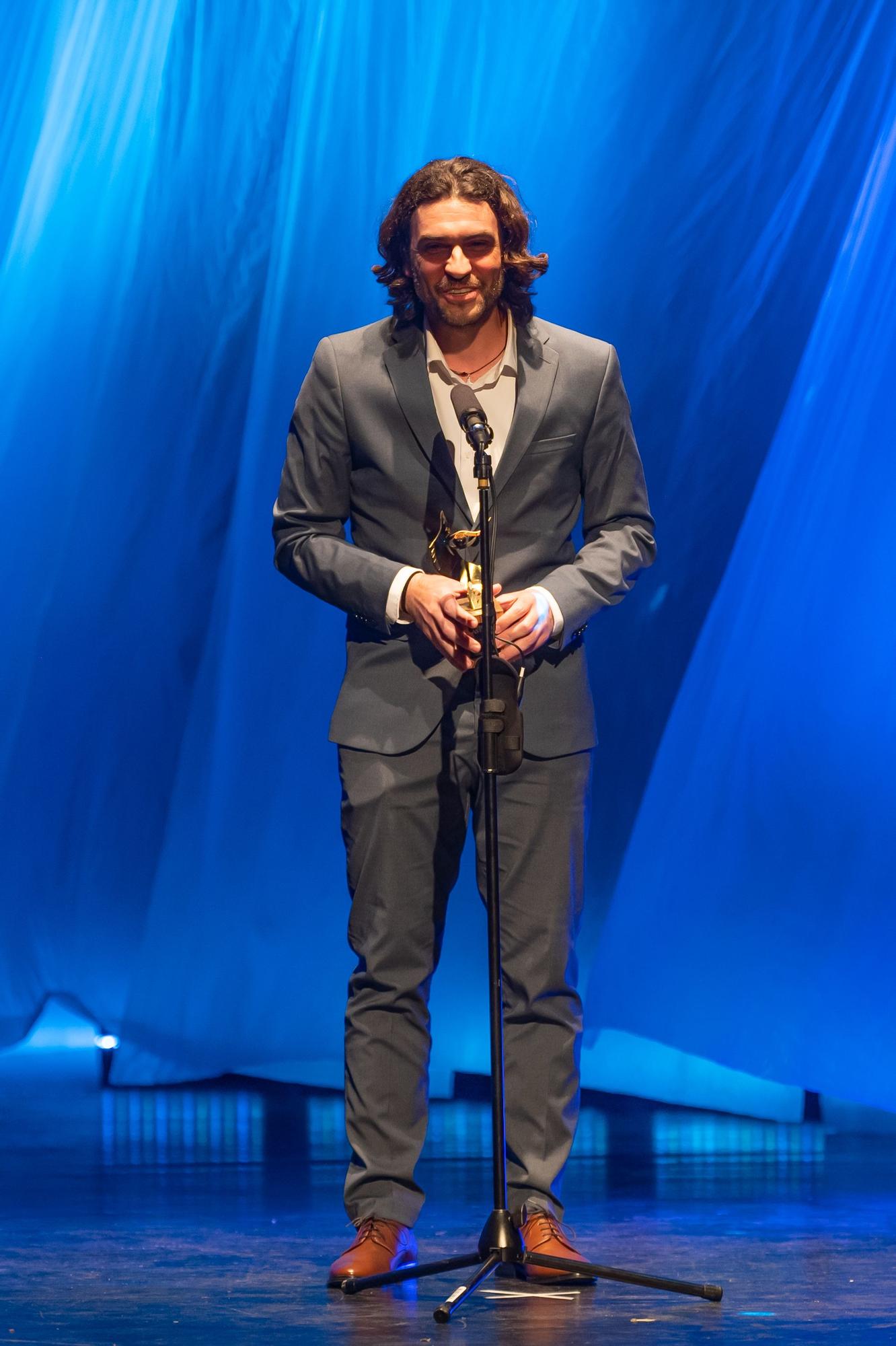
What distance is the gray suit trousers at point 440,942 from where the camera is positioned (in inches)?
89.4

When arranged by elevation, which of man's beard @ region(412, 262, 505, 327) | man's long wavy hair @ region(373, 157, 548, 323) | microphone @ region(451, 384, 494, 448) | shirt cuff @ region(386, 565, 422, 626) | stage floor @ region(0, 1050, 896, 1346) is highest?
man's long wavy hair @ region(373, 157, 548, 323)

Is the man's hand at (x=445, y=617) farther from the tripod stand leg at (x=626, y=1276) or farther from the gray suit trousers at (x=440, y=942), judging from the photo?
the tripod stand leg at (x=626, y=1276)

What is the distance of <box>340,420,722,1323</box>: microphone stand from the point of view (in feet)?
6.66

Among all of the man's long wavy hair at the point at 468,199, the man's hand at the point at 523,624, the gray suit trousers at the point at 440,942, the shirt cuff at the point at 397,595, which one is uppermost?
the man's long wavy hair at the point at 468,199

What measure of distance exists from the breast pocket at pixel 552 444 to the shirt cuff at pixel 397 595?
0.24m

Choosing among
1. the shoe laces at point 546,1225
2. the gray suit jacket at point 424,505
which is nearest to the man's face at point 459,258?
the gray suit jacket at point 424,505

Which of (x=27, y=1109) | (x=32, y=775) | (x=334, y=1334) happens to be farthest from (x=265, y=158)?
(x=334, y=1334)

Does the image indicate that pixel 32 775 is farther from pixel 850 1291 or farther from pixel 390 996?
pixel 850 1291

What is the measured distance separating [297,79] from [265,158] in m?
0.19

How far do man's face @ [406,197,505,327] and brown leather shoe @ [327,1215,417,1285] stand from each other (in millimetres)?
1184

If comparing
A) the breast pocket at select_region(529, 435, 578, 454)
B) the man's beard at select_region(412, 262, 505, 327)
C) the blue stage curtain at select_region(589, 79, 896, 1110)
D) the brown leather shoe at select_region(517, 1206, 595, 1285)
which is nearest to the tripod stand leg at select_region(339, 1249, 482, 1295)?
the brown leather shoe at select_region(517, 1206, 595, 1285)

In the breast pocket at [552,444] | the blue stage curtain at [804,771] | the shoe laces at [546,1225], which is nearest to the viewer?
the shoe laces at [546,1225]

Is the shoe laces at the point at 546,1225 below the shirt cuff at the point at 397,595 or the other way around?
below

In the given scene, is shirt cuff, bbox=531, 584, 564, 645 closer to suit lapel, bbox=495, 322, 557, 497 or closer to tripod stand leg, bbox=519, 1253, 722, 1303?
suit lapel, bbox=495, 322, 557, 497
